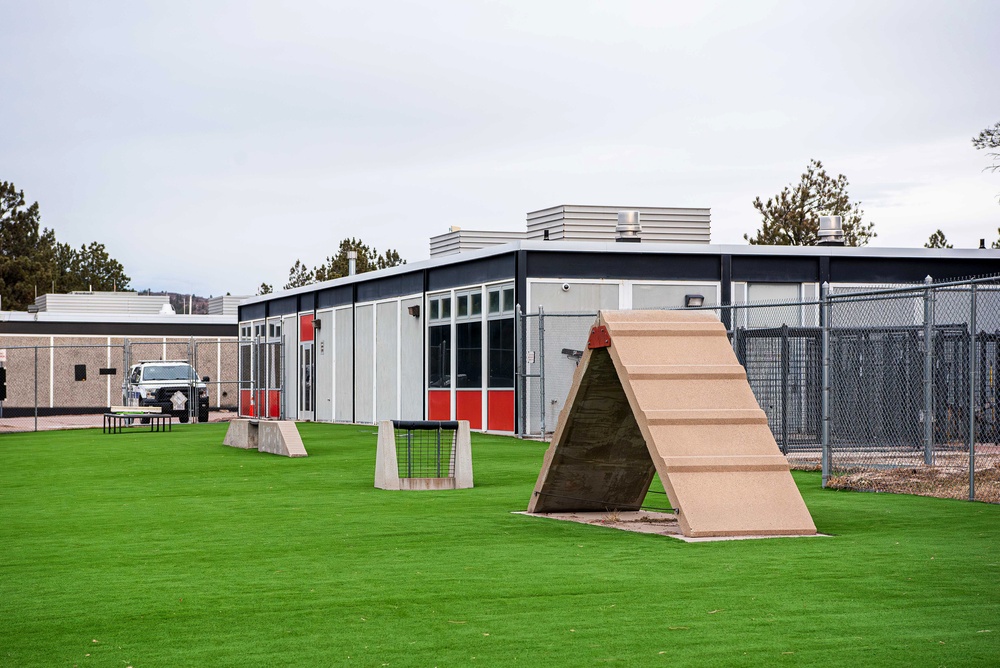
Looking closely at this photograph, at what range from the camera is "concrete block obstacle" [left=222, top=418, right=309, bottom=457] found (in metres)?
20.1

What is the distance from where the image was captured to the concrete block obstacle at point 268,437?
20062mm

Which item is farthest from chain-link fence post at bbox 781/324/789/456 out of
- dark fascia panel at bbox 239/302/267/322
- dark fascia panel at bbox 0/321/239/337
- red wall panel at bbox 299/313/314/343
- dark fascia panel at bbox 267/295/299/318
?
dark fascia panel at bbox 0/321/239/337

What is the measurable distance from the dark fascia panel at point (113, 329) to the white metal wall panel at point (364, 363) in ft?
60.8

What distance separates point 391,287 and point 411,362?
2.58 m

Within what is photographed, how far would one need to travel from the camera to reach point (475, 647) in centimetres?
587

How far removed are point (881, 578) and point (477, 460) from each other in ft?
37.0

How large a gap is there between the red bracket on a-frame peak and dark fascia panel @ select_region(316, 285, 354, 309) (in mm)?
25486

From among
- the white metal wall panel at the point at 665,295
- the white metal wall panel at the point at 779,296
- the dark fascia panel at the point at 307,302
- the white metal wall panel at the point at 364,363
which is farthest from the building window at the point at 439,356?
the dark fascia panel at the point at 307,302

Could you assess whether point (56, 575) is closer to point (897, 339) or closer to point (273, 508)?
point (273, 508)

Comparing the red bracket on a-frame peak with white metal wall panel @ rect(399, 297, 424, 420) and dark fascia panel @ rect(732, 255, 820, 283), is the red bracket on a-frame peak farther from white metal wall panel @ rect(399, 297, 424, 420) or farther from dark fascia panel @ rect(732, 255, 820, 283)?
white metal wall panel @ rect(399, 297, 424, 420)

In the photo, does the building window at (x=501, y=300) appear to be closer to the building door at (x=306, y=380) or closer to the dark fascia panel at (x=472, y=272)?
the dark fascia panel at (x=472, y=272)

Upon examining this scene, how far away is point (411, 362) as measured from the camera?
102ft

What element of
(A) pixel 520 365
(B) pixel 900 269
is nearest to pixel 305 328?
(A) pixel 520 365

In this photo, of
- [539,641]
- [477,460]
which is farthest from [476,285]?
[539,641]
